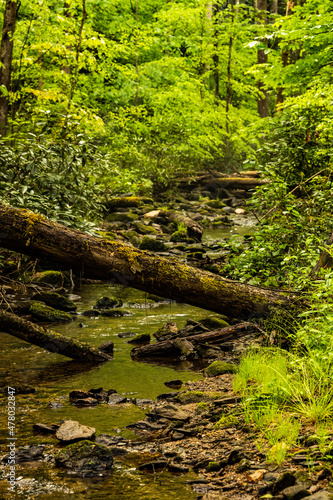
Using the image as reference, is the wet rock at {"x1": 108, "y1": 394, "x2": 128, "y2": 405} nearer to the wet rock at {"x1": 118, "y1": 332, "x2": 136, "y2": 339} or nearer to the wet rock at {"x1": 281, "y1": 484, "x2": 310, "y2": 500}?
the wet rock at {"x1": 118, "y1": 332, "x2": 136, "y2": 339}

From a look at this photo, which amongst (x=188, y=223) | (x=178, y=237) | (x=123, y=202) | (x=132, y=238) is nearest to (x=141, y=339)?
(x=132, y=238)

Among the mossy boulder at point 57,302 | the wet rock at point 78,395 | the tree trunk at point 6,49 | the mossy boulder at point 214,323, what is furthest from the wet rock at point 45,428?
the tree trunk at point 6,49

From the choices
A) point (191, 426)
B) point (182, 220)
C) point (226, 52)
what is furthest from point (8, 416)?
point (226, 52)

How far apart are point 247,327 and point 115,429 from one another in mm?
2642

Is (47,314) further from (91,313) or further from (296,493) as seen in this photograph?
(296,493)

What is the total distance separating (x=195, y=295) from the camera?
6.04 metres

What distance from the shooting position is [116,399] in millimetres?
4652

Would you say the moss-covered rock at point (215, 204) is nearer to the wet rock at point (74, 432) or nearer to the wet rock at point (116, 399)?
the wet rock at point (116, 399)

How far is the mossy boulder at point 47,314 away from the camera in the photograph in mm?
7465

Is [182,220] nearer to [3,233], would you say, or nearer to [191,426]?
[3,233]

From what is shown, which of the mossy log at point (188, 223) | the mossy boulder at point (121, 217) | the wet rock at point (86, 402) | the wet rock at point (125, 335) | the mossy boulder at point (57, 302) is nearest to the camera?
the wet rock at point (86, 402)

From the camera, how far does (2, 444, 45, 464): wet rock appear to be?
3.37 metres

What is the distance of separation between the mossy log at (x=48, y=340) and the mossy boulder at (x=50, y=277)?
344cm

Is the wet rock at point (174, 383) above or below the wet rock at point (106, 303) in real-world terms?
above
